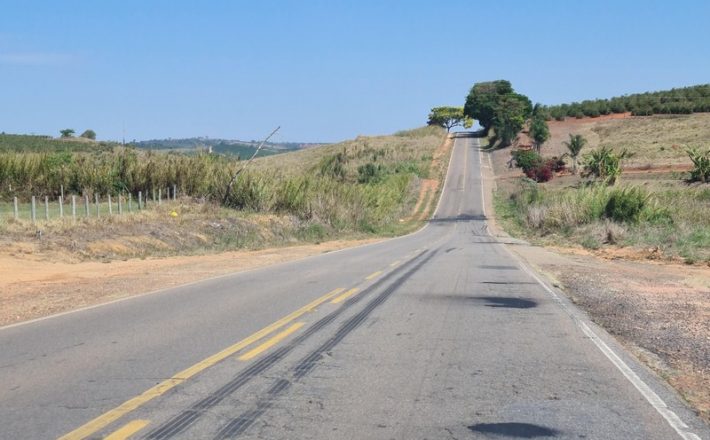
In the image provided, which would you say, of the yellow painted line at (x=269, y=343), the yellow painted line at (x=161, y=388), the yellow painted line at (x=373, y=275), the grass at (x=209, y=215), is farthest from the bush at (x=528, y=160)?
the yellow painted line at (x=161, y=388)

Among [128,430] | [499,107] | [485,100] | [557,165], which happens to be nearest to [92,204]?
[128,430]

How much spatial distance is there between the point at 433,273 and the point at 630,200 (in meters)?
22.1

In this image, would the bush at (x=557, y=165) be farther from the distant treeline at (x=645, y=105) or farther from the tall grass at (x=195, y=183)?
the distant treeline at (x=645, y=105)

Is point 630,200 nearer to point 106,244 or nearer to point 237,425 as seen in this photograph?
point 106,244

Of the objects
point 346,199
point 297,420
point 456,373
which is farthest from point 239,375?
point 346,199

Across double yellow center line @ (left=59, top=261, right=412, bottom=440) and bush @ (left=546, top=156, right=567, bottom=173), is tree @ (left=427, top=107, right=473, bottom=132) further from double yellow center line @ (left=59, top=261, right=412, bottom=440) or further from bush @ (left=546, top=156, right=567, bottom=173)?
double yellow center line @ (left=59, top=261, right=412, bottom=440)

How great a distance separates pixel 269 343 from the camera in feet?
31.8

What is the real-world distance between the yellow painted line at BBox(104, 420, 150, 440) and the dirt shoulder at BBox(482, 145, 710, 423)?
482 centimetres

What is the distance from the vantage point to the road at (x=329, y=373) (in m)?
6.26

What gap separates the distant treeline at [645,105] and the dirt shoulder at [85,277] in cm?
11511

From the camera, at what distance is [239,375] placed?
25.8 ft

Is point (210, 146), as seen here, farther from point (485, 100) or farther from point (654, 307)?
point (485, 100)

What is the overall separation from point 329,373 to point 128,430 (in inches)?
100

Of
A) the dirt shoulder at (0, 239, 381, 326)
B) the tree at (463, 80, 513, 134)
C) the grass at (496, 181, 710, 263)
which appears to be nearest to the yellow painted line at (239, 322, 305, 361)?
the dirt shoulder at (0, 239, 381, 326)
